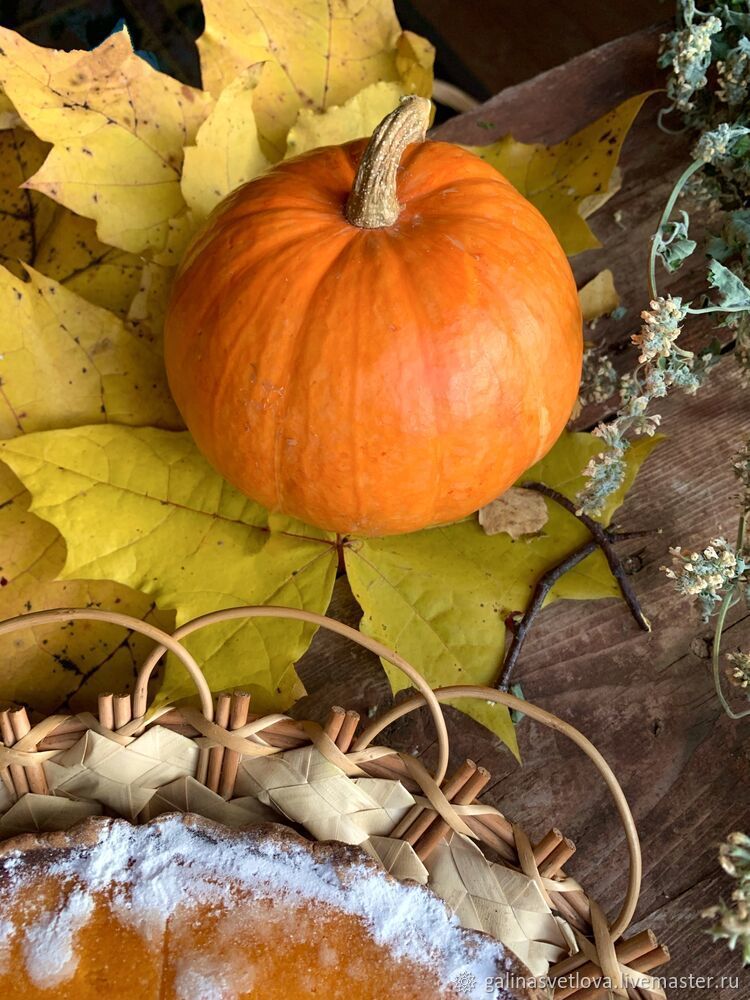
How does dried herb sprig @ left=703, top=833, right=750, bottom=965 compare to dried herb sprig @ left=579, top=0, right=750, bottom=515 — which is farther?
dried herb sprig @ left=579, top=0, right=750, bottom=515

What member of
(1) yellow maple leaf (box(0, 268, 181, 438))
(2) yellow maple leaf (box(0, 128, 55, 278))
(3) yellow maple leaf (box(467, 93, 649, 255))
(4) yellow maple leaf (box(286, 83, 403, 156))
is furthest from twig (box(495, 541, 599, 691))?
(2) yellow maple leaf (box(0, 128, 55, 278))

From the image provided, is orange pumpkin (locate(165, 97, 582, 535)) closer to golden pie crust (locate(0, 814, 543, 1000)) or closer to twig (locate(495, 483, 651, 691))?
twig (locate(495, 483, 651, 691))

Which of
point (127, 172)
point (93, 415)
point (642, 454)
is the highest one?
point (127, 172)

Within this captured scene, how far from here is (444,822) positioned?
99 cm

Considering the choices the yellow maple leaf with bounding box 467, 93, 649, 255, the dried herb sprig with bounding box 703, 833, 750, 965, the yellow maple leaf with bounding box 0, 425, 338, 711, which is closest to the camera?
the dried herb sprig with bounding box 703, 833, 750, 965

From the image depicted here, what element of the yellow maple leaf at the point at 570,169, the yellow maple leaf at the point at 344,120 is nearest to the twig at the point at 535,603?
the yellow maple leaf at the point at 570,169

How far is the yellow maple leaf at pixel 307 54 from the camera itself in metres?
1.22

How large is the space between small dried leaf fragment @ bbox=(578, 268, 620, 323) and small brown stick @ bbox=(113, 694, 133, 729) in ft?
2.42

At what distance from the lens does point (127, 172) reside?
1.18 m

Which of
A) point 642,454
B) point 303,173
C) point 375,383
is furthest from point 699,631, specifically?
point 303,173

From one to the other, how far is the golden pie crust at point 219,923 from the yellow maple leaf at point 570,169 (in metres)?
0.77

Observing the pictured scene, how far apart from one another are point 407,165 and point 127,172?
0.38 metres

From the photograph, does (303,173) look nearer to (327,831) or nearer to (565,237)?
(565,237)

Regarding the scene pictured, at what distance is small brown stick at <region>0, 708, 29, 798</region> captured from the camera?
974 millimetres
